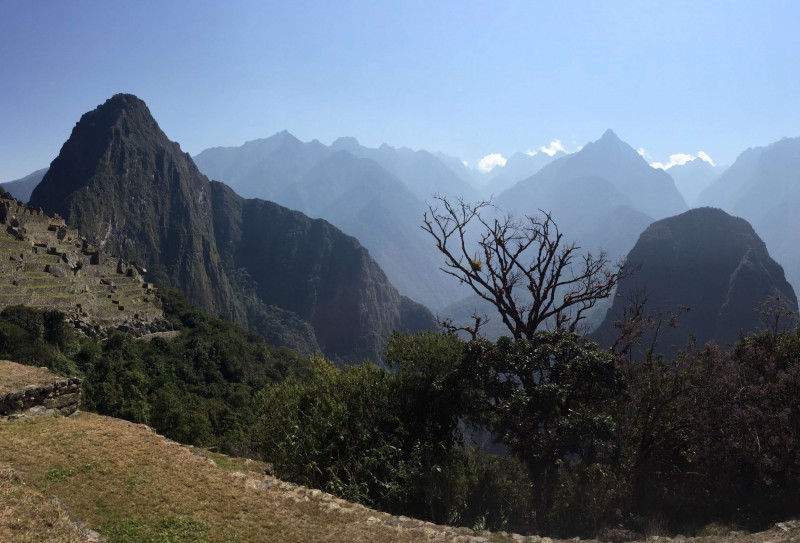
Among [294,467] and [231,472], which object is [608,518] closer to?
[294,467]

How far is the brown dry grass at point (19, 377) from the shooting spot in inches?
582

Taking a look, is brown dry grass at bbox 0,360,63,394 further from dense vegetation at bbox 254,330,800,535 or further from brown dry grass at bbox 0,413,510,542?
dense vegetation at bbox 254,330,800,535

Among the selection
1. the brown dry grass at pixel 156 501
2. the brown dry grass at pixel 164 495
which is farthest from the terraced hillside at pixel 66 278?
the brown dry grass at pixel 156 501

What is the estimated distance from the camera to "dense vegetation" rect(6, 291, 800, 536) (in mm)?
15469

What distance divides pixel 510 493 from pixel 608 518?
3332mm

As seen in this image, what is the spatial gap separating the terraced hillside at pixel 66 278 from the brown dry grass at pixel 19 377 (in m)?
38.8

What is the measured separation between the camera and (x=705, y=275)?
14100 cm

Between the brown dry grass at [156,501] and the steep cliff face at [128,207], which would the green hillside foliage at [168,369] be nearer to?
the brown dry grass at [156,501]

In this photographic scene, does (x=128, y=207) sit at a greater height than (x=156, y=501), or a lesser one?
greater

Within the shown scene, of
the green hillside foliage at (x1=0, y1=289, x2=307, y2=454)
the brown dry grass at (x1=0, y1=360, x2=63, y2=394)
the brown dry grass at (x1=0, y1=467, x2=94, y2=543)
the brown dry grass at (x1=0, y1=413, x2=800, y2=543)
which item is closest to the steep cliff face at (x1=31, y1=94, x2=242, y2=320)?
the green hillside foliage at (x1=0, y1=289, x2=307, y2=454)

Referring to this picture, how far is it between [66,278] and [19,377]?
5042cm

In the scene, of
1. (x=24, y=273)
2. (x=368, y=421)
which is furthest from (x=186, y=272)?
(x=368, y=421)

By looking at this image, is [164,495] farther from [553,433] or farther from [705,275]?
[705,275]

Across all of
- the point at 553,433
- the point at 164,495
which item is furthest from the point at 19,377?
the point at 553,433
